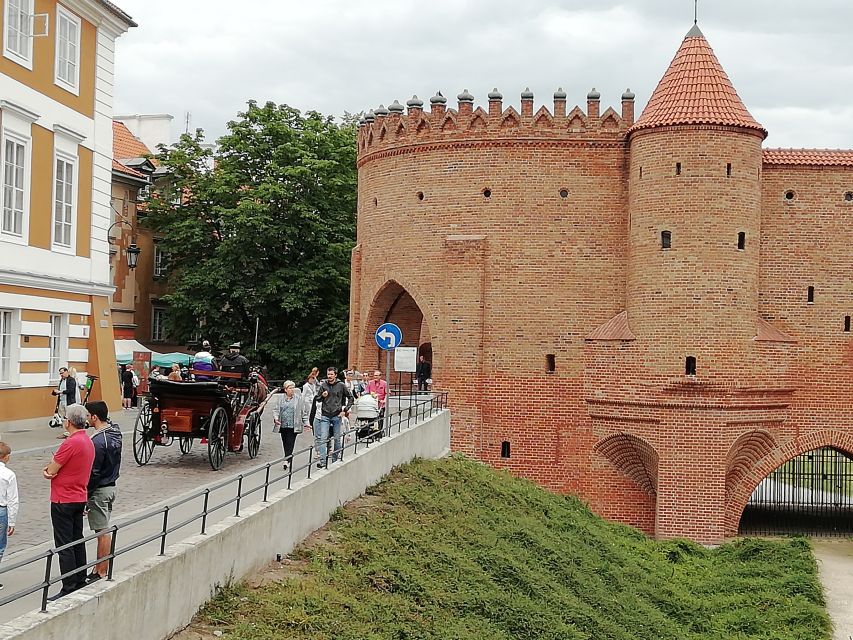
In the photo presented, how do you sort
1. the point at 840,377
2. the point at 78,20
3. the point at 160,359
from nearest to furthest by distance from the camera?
the point at 78,20, the point at 840,377, the point at 160,359

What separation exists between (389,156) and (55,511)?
59.7 feet

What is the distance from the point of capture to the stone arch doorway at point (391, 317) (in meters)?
25.4

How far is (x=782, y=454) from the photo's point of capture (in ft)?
73.3

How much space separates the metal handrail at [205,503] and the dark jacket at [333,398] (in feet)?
1.38

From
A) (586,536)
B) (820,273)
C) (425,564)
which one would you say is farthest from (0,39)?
(820,273)

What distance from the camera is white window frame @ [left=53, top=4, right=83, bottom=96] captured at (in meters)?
19.6

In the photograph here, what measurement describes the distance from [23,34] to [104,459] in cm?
1299

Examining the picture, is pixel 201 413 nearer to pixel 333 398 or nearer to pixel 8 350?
pixel 333 398

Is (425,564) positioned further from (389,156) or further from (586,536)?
(389,156)

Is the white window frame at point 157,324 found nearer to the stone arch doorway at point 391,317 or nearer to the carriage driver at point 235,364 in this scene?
the stone arch doorway at point 391,317

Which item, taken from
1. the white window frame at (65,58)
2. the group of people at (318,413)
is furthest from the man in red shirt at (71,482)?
the white window frame at (65,58)

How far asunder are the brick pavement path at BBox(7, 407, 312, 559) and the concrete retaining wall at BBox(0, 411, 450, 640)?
1.75 m

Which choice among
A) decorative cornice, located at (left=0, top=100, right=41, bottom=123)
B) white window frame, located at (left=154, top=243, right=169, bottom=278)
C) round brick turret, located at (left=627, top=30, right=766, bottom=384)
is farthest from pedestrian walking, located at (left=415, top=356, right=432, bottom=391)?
white window frame, located at (left=154, top=243, right=169, bottom=278)

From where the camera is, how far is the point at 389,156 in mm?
24969
